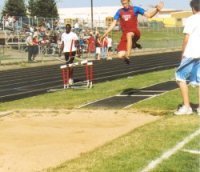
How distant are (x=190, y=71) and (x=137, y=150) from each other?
9.98ft

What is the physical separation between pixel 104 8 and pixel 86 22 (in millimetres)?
50098

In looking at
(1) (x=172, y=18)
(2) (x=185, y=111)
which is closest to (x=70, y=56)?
(2) (x=185, y=111)

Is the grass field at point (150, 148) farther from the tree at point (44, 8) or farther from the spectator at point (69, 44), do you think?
the tree at point (44, 8)

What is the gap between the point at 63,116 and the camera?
10.9 metres

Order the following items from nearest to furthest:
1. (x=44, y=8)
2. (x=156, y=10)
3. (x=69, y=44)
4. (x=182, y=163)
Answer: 1. (x=182, y=163)
2. (x=156, y=10)
3. (x=69, y=44)
4. (x=44, y=8)

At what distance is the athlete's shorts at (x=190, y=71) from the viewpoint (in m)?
9.73

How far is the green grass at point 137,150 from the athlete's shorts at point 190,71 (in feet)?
3.03

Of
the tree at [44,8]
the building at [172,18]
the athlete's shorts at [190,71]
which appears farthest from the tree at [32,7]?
the athlete's shorts at [190,71]

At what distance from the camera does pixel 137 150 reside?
23.5 ft

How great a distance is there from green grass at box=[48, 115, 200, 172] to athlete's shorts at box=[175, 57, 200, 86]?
3.03ft

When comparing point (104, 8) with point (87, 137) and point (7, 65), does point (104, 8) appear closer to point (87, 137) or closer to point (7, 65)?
point (7, 65)

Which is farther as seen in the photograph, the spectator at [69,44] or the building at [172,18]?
the building at [172,18]

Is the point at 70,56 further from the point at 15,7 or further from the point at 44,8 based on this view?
the point at 15,7

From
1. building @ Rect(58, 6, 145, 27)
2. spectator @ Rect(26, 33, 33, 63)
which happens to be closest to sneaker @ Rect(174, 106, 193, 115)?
spectator @ Rect(26, 33, 33, 63)
